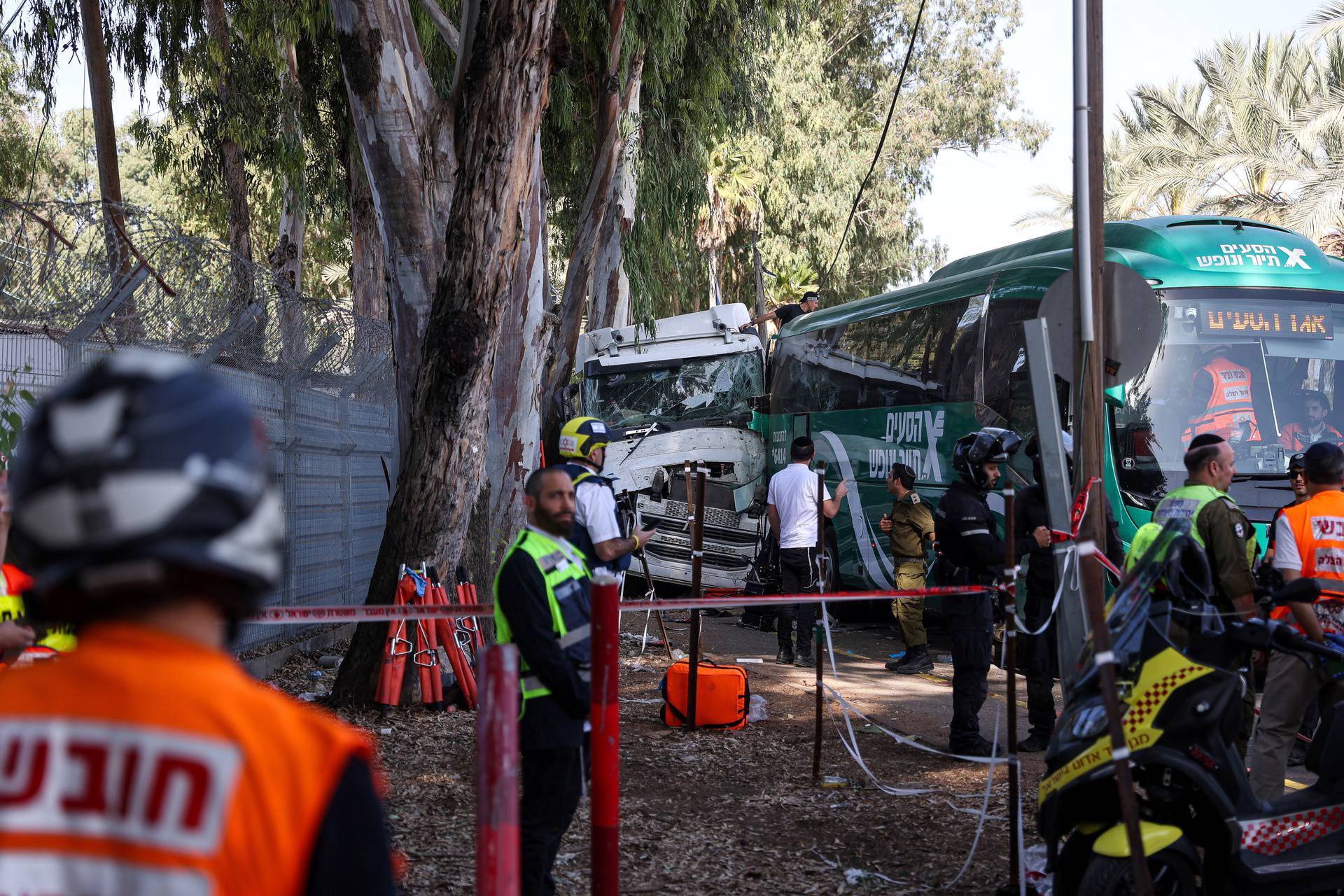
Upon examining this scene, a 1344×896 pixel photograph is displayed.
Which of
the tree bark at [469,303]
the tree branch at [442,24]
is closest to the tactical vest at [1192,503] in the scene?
the tree bark at [469,303]

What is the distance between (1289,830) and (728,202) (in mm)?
30384

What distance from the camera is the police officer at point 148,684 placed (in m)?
1.25

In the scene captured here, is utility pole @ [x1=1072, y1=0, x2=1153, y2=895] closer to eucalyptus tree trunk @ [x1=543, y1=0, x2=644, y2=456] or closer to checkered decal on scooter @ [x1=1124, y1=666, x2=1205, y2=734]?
checkered decal on scooter @ [x1=1124, y1=666, x2=1205, y2=734]

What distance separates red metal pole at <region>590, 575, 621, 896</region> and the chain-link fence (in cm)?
408

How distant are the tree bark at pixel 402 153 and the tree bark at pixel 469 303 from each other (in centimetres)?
49

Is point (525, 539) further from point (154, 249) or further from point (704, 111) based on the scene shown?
point (704, 111)

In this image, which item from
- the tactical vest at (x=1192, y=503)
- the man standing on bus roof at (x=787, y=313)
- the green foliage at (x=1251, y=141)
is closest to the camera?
the tactical vest at (x=1192, y=503)

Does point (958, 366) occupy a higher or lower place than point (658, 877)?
higher

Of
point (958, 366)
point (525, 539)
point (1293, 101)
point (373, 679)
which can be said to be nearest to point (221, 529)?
point (525, 539)

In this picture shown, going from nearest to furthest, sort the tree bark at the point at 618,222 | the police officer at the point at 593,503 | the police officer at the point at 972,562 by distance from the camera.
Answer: the police officer at the point at 593,503 < the police officer at the point at 972,562 < the tree bark at the point at 618,222

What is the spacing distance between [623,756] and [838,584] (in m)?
8.18

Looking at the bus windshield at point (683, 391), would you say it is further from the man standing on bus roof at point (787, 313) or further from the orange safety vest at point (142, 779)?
the orange safety vest at point (142, 779)

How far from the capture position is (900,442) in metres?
14.5

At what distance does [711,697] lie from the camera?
8.70 m
